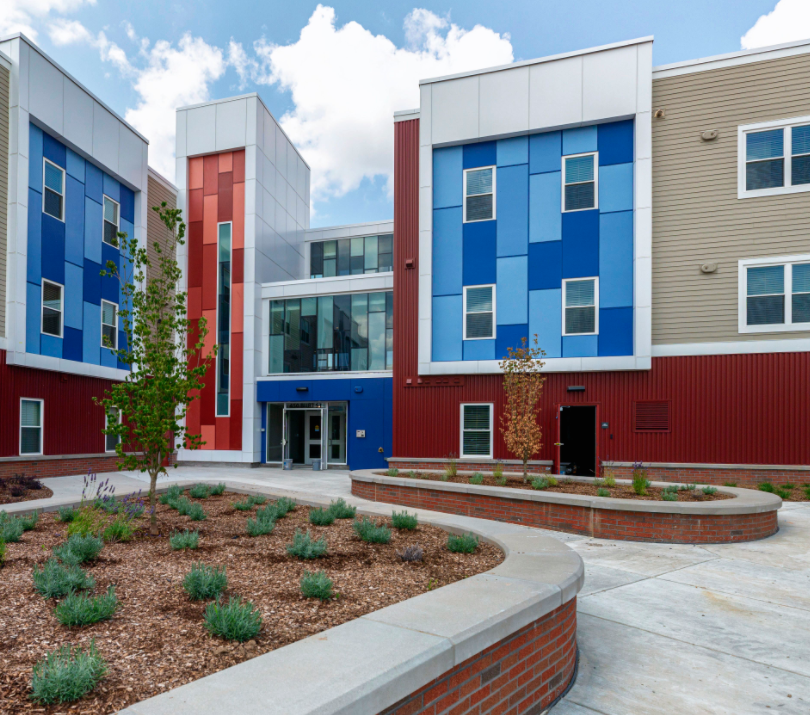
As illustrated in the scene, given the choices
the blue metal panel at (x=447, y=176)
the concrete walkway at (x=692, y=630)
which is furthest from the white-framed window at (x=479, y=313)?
the concrete walkway at (x=692, y=630)

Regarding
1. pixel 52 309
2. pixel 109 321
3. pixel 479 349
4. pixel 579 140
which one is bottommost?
pixel 479 349

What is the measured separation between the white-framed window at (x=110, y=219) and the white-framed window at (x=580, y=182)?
52.7 feet

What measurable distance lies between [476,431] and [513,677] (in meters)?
14.5

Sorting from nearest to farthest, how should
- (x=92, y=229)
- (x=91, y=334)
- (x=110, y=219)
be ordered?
(x=91, y=334) → (x=92, y=229) → (x=110, y=219)

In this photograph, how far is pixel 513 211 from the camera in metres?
18.4

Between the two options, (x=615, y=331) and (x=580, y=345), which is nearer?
(x=615, y=331)

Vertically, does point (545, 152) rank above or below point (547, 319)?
above

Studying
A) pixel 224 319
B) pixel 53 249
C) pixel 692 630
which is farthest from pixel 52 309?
pixel 692 630

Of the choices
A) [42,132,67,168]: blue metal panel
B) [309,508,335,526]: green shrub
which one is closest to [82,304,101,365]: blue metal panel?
[42,132,67,168]: blue metal panel

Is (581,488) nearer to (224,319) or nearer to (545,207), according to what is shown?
(545,207)

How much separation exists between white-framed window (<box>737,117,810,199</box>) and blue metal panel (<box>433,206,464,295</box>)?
818 cm

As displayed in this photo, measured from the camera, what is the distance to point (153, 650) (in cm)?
354

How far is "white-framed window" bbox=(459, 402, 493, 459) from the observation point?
1802 centimetres

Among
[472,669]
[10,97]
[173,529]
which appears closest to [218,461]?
[10,97]
